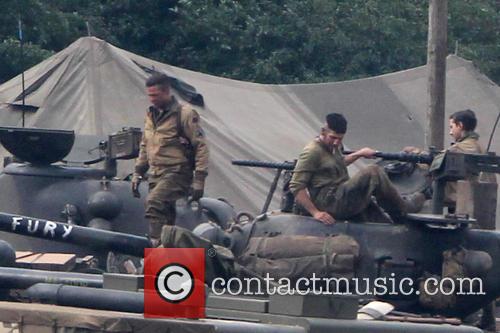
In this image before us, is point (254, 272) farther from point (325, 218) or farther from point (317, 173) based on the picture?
point (317, 173)

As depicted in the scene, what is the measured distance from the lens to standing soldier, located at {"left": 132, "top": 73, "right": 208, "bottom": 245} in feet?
32.4

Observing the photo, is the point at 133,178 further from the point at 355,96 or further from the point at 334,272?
the point at 355,96

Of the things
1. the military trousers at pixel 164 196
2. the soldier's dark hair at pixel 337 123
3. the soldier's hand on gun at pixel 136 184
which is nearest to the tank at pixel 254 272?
the soldier's hand on gun at pixel 136 184

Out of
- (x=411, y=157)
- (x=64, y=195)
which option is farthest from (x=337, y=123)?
(x=64, y=195)

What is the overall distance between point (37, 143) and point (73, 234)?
5.17 feet

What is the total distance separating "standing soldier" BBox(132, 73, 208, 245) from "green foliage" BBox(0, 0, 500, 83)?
32.4 ft

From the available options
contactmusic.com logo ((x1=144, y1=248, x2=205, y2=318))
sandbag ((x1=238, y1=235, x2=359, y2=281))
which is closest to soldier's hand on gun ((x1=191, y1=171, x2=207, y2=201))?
sandbag ((x1=238, y1=235, x2=359, y2=281))

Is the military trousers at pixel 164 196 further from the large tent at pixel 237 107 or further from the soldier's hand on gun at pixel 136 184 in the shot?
the large tent at pixel 237 107

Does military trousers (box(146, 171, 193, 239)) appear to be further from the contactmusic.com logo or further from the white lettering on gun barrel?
the contactmusic.com logo

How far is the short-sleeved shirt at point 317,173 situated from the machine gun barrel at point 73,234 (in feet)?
3.62

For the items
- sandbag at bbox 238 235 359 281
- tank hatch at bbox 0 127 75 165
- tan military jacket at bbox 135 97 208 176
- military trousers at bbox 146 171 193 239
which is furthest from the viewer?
tank hatch at bbox 0 127 75 165

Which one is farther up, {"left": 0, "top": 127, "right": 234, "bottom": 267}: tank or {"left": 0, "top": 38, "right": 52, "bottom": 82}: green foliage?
{"left": 0, "top": 38, "right": 52, "bottom": 82}: green foliage

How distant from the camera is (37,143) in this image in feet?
34.1

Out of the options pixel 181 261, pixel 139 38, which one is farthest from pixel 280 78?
pixel 181 261
